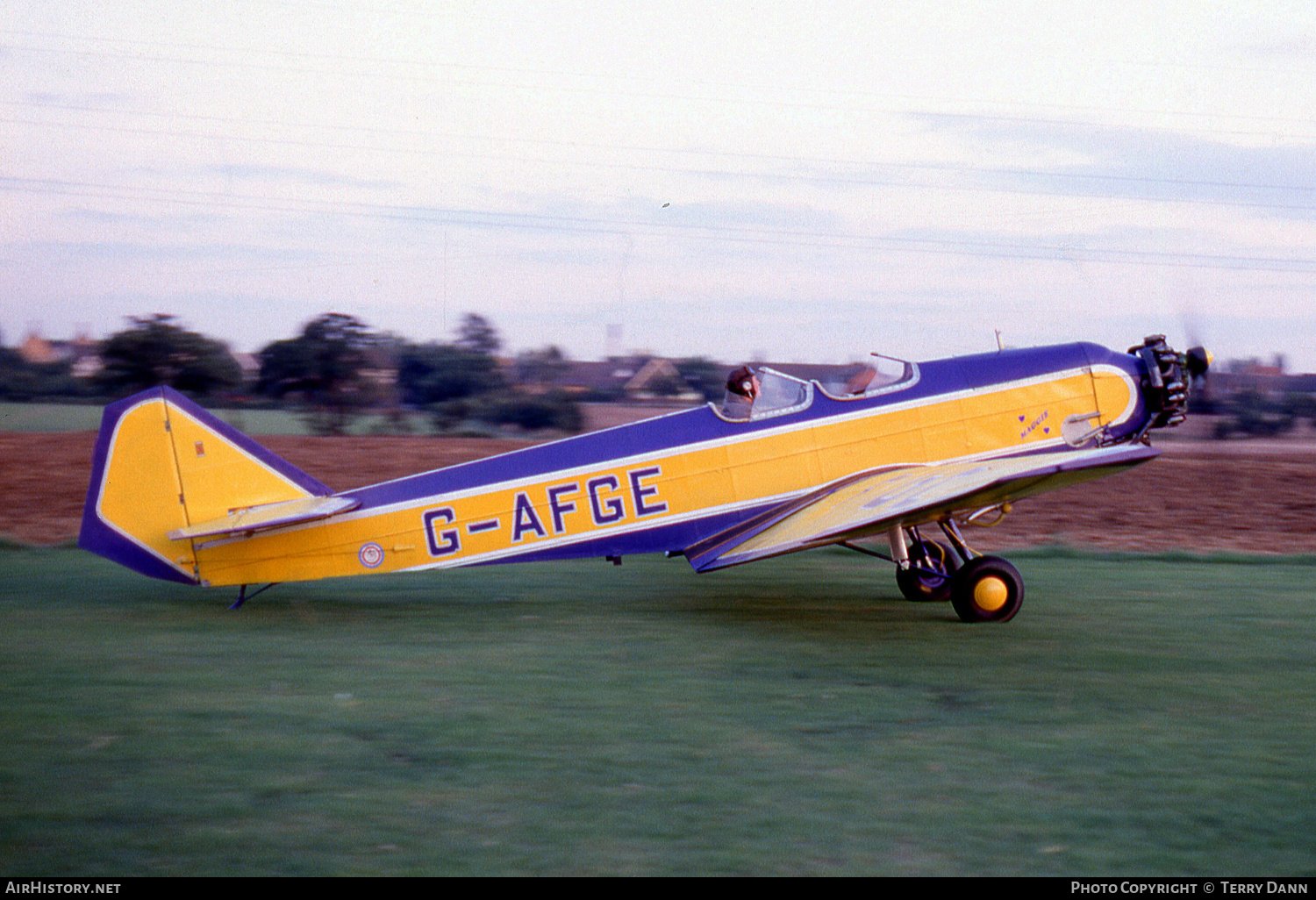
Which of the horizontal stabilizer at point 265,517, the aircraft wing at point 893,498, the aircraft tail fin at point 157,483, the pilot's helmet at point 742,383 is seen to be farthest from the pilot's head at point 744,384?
the aircraft tail fin at point 157,483

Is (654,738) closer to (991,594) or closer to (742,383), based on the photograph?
(991,594)

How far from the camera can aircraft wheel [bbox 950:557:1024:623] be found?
24.8ft

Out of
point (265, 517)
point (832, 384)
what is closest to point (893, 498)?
point (832, 384)

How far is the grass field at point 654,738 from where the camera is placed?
3.70 meters

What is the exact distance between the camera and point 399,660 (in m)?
6.50

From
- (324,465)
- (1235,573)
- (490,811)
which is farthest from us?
(324,465)

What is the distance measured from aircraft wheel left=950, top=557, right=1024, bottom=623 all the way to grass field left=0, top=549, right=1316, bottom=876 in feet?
0.54

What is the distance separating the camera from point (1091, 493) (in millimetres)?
16562

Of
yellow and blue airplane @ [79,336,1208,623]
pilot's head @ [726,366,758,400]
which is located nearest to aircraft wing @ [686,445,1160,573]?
yellow and blue airplane @ [79,336,1208,623]

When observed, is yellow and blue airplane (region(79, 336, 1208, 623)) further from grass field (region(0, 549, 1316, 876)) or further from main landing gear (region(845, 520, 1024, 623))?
grass field (region(0, 549, 1316, 876))
